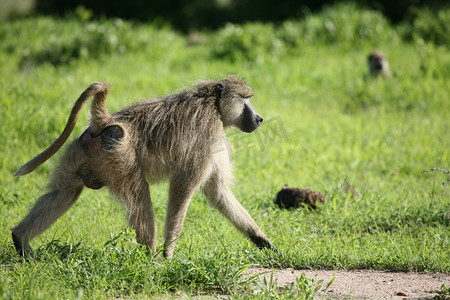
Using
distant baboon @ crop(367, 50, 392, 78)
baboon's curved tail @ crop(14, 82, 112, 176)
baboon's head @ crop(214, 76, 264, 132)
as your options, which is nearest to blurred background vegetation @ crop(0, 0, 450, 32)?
distant baboon @ crop(367, 50, 392, 78)

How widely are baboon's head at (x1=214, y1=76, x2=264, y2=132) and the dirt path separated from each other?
1224 mm

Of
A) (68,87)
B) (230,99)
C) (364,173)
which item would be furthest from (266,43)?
(230,99)

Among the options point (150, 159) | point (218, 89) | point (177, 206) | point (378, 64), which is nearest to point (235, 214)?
point (177, 206)

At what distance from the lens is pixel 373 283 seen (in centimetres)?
396

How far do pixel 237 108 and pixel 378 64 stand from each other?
17.8ft

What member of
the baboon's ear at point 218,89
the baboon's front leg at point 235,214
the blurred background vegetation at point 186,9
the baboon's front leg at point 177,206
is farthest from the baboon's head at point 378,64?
the baboon's front leg at point 177,206

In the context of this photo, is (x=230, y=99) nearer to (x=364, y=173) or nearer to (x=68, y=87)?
(x=364, y=173)

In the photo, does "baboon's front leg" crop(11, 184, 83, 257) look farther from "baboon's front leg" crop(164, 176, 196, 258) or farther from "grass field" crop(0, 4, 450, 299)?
"baboon's front leg" crop(164, 176, 196, 258)

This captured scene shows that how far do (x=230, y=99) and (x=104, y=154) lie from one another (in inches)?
46.0

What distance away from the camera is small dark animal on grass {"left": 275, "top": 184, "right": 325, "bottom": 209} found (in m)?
5.42

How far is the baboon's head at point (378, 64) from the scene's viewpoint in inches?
361

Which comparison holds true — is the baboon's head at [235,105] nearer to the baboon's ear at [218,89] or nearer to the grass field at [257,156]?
the baboon's ear at [218,89]

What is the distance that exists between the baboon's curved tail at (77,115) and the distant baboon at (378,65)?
20.6 feet

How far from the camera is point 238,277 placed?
3.65m
